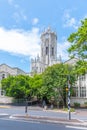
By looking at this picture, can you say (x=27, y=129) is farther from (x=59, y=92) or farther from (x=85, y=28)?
(x=59, y=92)

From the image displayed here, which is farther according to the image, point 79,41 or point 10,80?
point 10,80

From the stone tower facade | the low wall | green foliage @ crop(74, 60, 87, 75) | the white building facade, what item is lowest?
the low wall

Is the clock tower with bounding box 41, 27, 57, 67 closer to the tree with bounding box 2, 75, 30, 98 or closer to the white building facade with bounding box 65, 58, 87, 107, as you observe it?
the white building facade with bounding box 65, 58, 87, 107

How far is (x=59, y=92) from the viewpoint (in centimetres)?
5541

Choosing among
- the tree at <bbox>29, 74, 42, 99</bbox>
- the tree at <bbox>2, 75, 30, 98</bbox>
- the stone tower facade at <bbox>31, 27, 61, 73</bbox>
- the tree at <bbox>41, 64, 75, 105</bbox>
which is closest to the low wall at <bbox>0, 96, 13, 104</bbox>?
the tree at <bbox>2, 75, 30, 98</bbox>

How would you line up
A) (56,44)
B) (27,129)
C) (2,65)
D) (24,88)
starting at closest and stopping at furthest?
(27,129)
(24,88)
(2,65)
(56,44)

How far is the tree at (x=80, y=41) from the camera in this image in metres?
25.4

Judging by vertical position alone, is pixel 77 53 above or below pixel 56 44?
below

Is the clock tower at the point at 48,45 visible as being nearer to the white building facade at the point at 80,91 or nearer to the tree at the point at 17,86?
the white building facade at the point at 80,91

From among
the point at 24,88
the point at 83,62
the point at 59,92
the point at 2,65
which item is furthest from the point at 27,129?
the point at 2,65

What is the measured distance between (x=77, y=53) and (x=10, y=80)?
122ft

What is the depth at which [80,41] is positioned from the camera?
25906mm

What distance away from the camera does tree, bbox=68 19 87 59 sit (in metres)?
25.4

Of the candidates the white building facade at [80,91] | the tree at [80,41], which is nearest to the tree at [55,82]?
the white building facade at [80,91]
